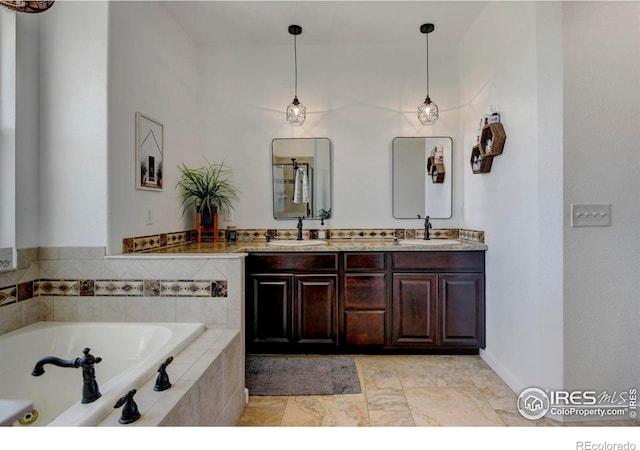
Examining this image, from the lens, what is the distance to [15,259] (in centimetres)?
181

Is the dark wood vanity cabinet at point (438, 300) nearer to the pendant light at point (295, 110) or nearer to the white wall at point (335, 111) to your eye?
the white wall at point (335, 111)

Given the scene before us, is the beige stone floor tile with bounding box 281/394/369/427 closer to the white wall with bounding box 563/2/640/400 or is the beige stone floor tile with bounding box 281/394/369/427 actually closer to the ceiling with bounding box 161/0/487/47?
the white wall with bounding box 563/2/640/400

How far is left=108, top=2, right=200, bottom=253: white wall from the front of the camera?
6.61ft

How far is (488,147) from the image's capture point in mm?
2447

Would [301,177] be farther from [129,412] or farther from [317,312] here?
[129,412]

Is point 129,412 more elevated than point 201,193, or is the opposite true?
point 201,193

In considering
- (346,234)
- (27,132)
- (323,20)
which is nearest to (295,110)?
(323,20)

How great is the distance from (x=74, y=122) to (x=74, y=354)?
52.7 inches

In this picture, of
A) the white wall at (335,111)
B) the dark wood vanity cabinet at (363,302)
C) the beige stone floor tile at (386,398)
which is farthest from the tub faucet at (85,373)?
the white wall at (335,111)

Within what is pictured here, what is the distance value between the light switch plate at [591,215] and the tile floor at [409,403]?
112 centimetres

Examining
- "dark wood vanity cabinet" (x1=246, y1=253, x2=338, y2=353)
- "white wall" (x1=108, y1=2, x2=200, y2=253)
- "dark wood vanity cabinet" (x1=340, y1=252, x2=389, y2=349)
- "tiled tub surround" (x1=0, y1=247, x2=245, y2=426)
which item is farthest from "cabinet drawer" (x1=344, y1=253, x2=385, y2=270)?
"white wall" (x1=108, y1=2, x2=200, y2=253)

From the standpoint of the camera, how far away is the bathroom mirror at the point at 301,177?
3.18 meters
